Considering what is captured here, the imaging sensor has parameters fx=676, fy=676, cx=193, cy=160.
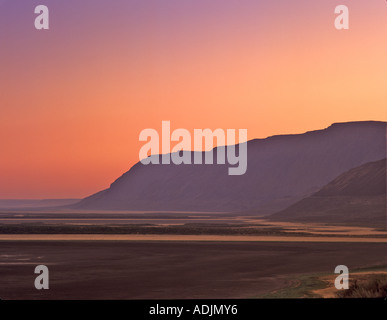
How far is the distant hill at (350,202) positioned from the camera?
115 metres

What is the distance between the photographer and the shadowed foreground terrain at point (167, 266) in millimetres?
25344

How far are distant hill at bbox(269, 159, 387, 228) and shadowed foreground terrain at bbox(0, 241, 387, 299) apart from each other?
61.3m

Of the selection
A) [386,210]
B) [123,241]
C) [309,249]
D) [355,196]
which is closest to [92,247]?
[123,241]

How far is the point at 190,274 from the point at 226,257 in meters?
9.04

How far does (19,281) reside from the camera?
27.7m

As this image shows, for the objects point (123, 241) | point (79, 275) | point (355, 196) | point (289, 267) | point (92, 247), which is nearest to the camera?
point (79, 275)

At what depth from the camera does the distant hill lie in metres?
115

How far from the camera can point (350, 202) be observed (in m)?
128

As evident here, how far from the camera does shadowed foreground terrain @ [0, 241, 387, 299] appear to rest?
25344 millimetres

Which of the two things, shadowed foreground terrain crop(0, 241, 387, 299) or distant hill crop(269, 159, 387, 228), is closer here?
shadowed foreground terrain crop(0, 241, 387, 299)

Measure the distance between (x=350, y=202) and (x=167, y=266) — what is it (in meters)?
98.8

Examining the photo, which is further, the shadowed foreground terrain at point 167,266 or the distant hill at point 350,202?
the distant hill at point 350,202

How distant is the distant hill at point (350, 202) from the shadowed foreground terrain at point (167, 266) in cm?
6135
